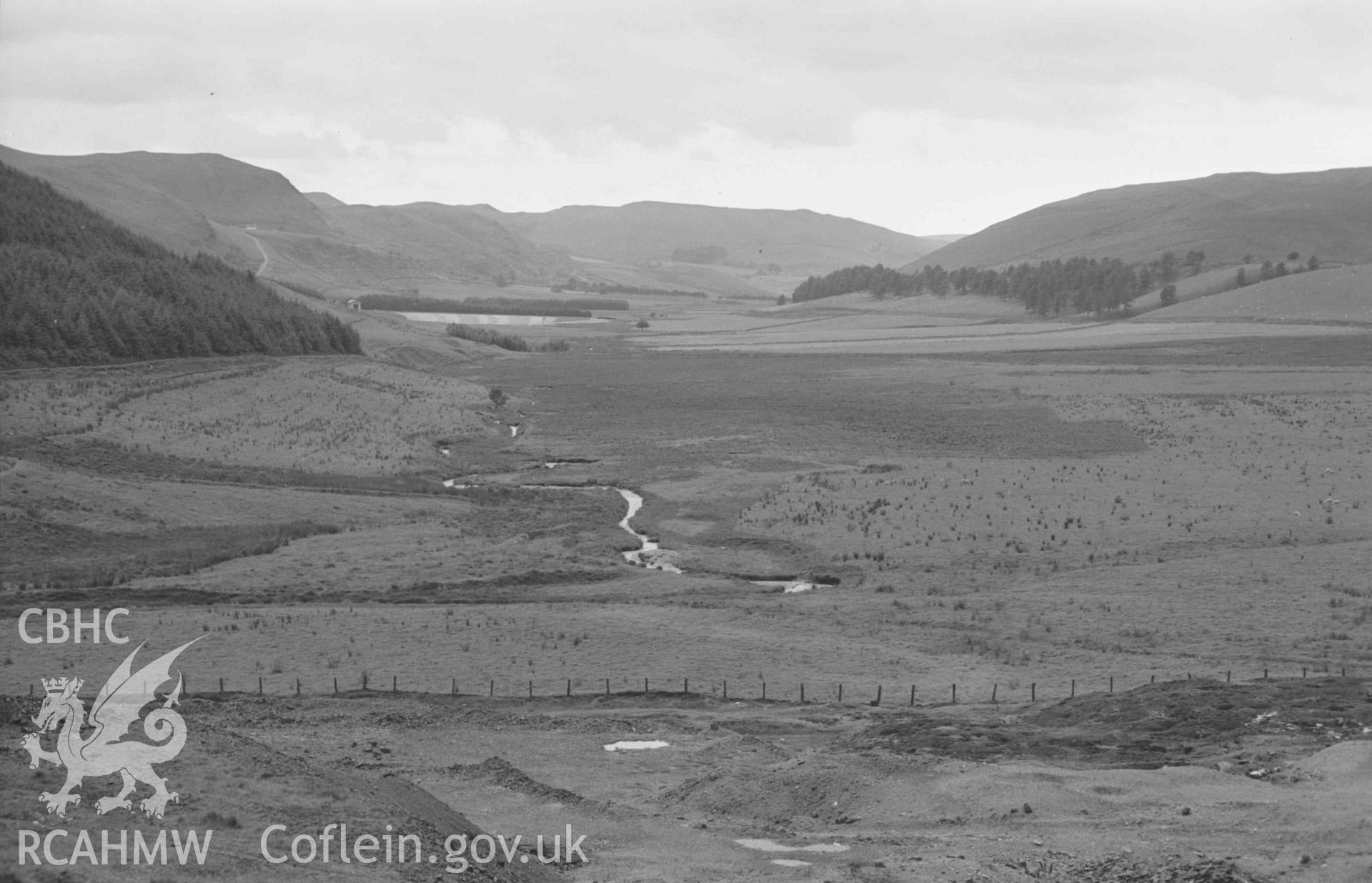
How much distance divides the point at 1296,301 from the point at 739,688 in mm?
136787

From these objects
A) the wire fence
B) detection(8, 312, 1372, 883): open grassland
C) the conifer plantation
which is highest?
the conifer plantation

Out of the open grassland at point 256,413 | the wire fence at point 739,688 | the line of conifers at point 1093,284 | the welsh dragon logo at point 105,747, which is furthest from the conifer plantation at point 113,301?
the line of conifers at point 1093,284

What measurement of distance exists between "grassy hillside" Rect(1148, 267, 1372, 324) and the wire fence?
119442mm

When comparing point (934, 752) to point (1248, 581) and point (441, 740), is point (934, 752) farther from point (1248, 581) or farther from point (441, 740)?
point (1248, 581)

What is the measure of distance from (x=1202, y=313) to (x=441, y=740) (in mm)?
142754

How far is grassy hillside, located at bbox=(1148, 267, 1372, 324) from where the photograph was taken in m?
140

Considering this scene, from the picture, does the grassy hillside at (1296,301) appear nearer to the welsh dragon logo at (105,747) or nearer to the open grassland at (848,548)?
the open grassland at (848,548)

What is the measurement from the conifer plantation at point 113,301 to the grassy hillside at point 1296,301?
96244mm

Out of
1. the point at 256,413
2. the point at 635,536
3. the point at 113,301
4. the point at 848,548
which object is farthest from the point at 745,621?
the point at 113,301

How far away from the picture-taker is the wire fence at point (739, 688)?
96.6ft

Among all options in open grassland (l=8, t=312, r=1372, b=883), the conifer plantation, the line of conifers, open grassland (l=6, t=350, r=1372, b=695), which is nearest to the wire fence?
open grassland (l=8, t=312, r=1372, b=883)

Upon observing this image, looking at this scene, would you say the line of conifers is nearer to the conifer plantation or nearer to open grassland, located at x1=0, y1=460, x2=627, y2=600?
the conifer plantation

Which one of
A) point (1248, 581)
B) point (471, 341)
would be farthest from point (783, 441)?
point (471, 341)

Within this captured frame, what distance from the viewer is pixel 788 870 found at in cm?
1825
